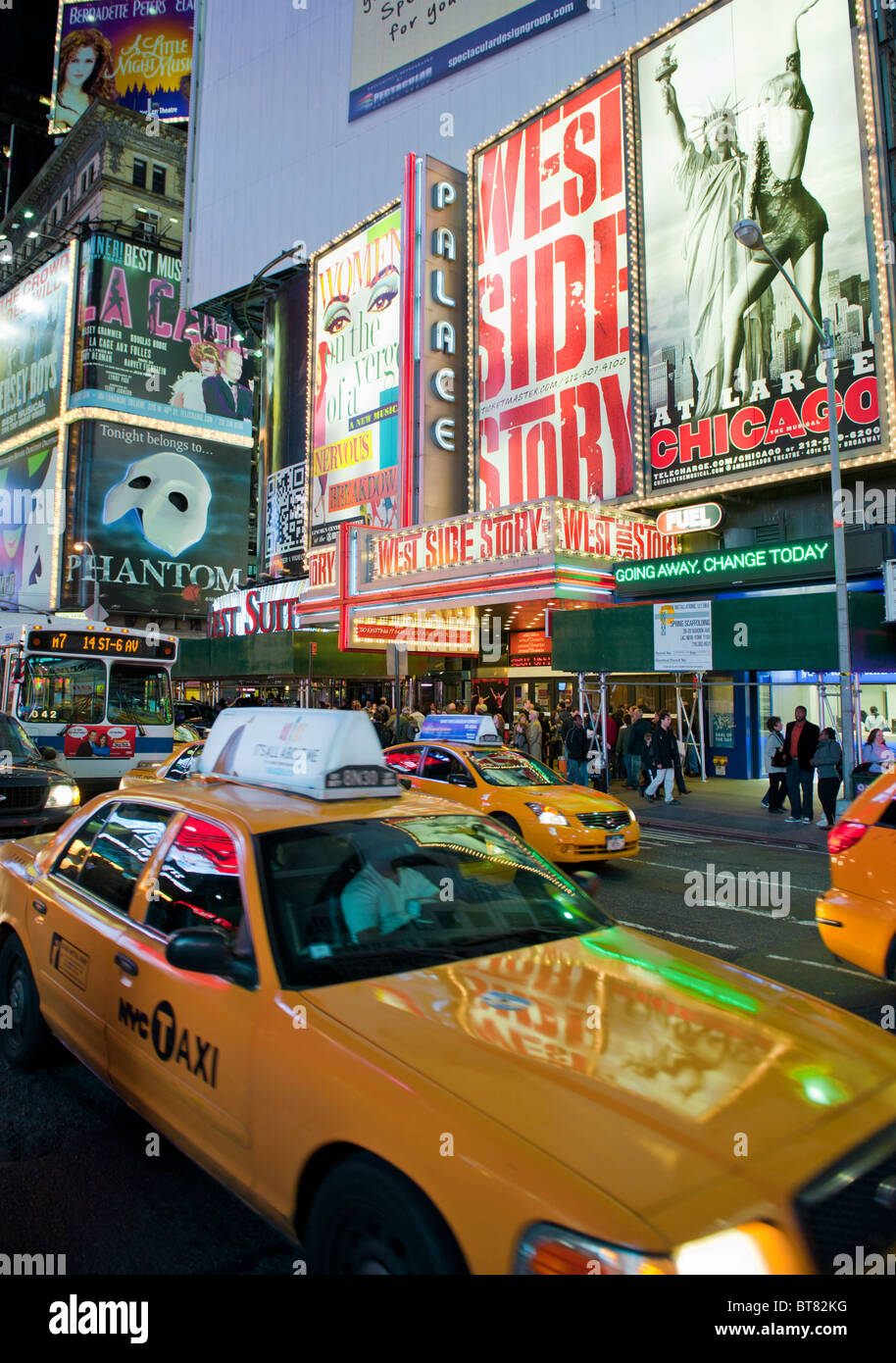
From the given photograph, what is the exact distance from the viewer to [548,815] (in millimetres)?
9609

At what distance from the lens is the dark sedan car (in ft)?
30.0

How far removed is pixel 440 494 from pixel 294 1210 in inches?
977

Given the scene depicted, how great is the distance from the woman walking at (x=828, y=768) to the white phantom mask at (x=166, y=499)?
47.3 metres

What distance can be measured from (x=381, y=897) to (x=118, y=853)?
4.89 ft

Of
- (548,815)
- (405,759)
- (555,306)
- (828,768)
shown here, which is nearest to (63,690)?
(405,759)

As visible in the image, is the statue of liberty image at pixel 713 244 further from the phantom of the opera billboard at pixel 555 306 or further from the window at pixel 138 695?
the window at pixel 138 695

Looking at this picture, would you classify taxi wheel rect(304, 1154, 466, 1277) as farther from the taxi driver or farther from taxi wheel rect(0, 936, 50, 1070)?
taxi wheel rect(0, 936, 50, 1070)

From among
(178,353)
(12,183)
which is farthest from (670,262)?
(12,183)

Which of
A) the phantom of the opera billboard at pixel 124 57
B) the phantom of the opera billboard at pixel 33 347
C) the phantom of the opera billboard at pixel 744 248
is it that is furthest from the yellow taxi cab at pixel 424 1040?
the phantom of the opera billboard at pixel 124 57

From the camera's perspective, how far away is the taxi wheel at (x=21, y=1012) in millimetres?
4188

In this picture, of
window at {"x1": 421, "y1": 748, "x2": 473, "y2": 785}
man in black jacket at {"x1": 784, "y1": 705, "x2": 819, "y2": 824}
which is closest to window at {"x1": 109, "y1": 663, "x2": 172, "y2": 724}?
window at {"x1": 421, "y1": 748, "x2": 473, "y2": 785}

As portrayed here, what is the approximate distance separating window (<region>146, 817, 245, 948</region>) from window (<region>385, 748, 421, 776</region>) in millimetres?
8187

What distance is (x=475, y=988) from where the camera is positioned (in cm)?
273

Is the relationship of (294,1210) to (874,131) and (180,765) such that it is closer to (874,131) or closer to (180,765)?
(180,765)
